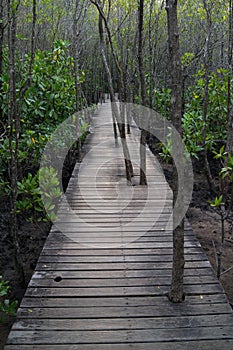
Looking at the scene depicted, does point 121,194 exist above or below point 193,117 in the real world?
below

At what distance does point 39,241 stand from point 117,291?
7.43 ft

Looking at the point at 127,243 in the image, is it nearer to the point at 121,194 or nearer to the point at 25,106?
the point at 121,194

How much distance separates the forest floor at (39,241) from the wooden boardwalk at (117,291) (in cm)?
54

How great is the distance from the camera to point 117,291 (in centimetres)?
321

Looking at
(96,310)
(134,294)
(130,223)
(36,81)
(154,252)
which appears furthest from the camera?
(36,81)

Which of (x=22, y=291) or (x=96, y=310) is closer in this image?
(x=96, y=310)

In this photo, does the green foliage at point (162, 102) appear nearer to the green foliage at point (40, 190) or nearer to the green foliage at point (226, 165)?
the green foliage at point (226, 165)

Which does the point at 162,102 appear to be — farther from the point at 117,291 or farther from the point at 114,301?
the point at 114,301

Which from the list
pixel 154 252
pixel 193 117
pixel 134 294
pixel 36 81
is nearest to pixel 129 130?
pixel 193 117

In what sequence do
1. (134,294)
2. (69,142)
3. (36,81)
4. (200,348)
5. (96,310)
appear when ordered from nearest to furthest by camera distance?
1. (200,348)
2. (96,310)
3. (134,294)
4. (36,81)
5. (69,142)

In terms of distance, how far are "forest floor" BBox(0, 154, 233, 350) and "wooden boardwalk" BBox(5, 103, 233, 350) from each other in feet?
1.77

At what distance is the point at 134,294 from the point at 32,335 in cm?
86

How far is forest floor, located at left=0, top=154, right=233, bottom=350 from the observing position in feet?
13.5

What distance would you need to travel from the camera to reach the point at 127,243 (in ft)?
13.4
